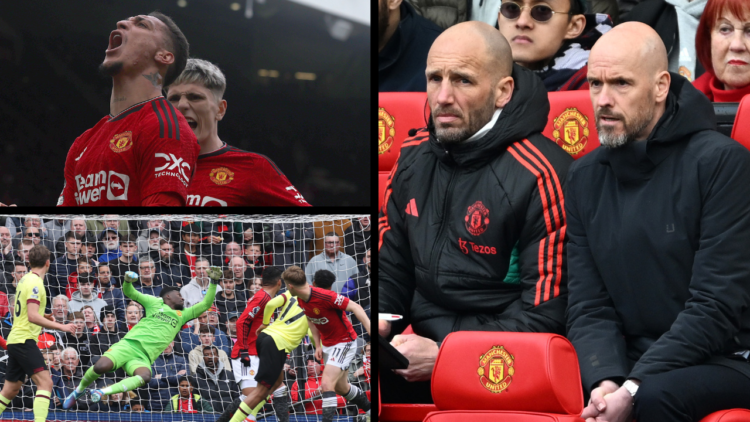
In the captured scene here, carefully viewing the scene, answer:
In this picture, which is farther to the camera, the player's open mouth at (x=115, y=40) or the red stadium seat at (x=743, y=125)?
the player's open mouth at (x=115, y=40)

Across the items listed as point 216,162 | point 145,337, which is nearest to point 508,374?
point 216,162

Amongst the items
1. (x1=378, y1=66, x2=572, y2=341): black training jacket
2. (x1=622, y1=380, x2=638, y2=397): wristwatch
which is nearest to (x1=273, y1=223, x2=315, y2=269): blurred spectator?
(x1=378, y1=66, x2=572, y2=341): black training jacket

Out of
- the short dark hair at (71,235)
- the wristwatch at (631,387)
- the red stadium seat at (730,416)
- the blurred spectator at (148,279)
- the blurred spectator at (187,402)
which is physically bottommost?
the blurred spectator at (187,402)

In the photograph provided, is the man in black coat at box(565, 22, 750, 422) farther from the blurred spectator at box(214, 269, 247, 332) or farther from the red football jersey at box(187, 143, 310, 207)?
the blurred spectator at box(214, 269, 247, 332)

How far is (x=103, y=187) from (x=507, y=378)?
1775 mm

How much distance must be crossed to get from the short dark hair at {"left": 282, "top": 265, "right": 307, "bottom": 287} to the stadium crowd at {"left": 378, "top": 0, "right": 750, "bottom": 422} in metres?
0.56

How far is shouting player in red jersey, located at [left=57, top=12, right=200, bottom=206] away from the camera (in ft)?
8.94

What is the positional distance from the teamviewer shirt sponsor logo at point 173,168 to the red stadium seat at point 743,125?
1721mm

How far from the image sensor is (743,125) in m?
1.86

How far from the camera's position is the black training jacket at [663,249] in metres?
1.61

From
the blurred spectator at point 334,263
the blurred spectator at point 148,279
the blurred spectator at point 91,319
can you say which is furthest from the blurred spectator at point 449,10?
the blurred spectator at point 91,319

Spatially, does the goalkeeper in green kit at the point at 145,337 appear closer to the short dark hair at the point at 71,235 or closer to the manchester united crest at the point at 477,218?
the short dark hair at the point at 71,235

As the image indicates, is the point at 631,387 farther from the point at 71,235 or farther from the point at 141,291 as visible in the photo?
the point at 71,235

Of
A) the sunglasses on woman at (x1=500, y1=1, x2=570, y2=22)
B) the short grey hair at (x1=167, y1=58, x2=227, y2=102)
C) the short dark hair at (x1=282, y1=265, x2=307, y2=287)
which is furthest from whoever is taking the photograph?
the short grey hair at (x1=167, y1=58, x2=227, y2=102)
